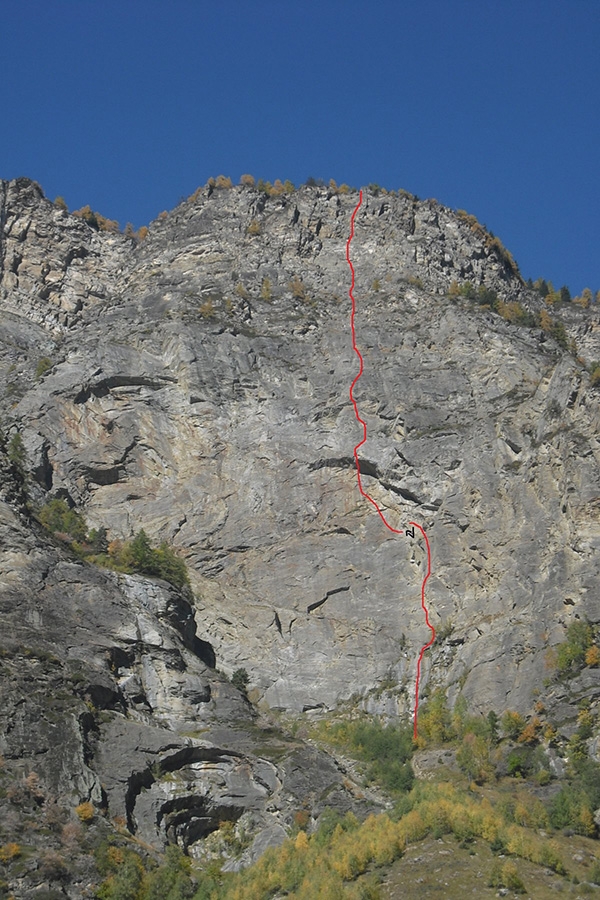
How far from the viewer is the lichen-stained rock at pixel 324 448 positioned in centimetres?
5175

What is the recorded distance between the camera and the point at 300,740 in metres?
48.0

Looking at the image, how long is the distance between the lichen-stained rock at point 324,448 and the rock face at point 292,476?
0.13 metres

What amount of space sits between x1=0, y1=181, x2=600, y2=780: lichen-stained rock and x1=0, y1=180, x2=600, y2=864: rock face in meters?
0.13

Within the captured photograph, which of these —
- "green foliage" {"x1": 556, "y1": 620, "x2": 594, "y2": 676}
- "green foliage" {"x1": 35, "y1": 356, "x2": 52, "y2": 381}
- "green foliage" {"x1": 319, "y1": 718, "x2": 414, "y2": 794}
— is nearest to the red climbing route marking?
"green foliage" {"x1": 319, "y1": 718, "x2": 414, "y2": 794}

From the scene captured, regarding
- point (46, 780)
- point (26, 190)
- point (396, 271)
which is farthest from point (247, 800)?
point (26, 190)

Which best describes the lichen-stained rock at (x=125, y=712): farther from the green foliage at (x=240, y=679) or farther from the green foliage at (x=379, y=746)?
the green foliage at (x=379, y=746)

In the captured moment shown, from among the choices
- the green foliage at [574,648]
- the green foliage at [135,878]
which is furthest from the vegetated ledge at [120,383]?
the green foliage at [135,878]

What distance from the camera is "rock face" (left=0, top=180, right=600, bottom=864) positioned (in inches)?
1901

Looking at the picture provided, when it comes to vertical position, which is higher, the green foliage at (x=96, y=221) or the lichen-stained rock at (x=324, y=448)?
the green foliage at (x=96, y=221)

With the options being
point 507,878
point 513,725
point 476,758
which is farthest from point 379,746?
point 507,878

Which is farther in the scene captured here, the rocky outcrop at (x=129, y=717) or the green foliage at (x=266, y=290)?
the green foliage at (x=266, y=290)

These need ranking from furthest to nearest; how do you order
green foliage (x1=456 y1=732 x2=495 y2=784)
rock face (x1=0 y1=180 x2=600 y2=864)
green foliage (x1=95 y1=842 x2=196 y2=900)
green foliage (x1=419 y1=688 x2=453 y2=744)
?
rock face (x1=0 y1=180 x2=600 y2=864)
green foliage (x1=419 y1=688 x2=453 y2=744)
green foliage (x1=456 y1=732 x2=495 y2=784)
green foliage (x1=95 y1=842 x2=196 y2=900)

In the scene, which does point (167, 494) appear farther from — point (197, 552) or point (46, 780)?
point (46, 780)

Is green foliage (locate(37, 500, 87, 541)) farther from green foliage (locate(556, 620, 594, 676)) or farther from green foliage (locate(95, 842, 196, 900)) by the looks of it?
green foliage (locate(556, 620, 594, 676))
